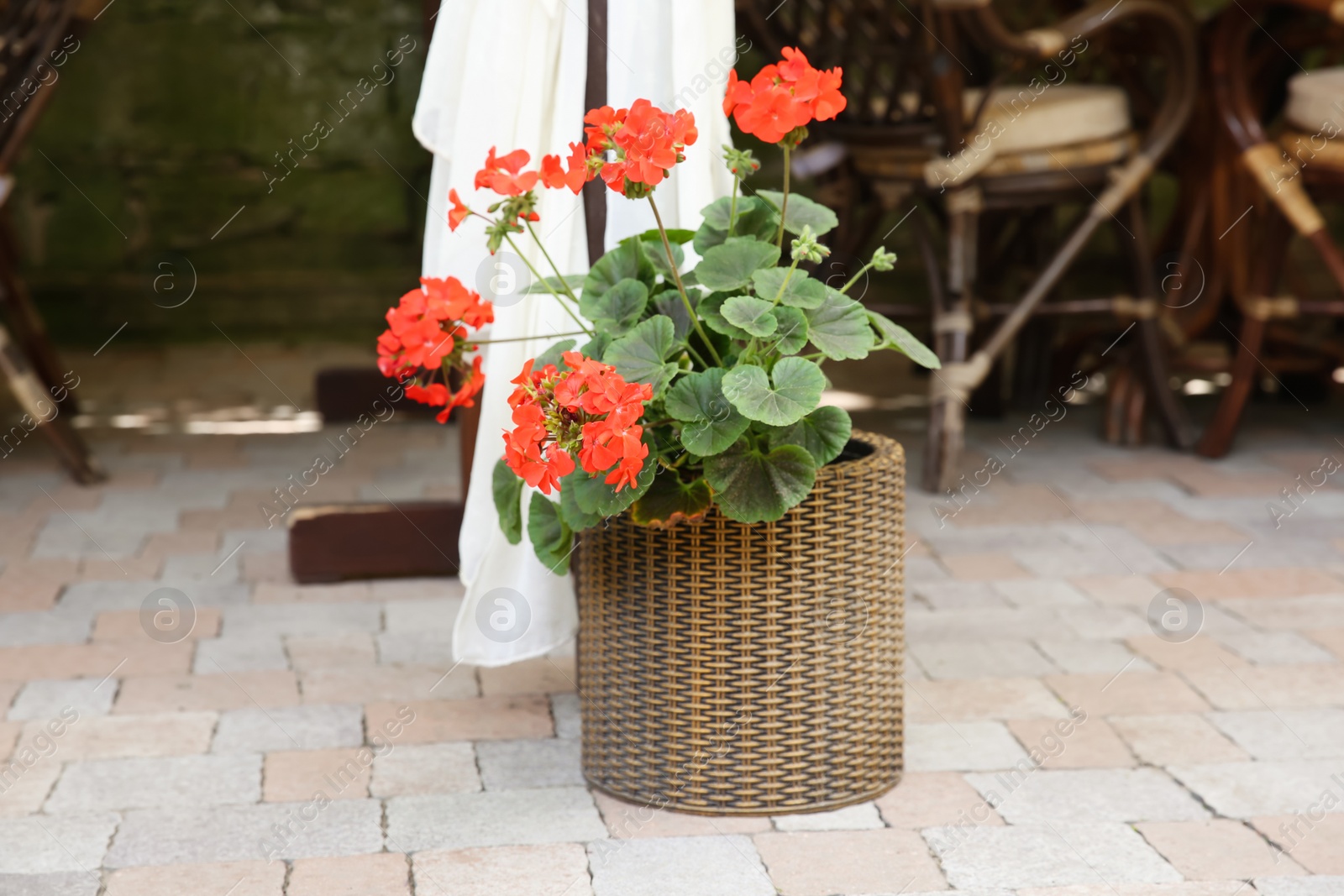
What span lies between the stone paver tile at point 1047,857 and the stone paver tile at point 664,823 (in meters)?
0.20

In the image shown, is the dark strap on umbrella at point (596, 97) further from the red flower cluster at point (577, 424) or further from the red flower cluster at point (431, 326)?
the red flower cluster at point (577, 424)

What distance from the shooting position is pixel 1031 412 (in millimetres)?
3680

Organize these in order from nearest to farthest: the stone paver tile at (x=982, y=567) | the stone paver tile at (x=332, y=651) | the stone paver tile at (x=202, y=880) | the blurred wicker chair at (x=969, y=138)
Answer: the stone paver tile at (x=202, y=880) < the stone paver tile at (x=332, y=651) < the stone paver tile at (x=982, y=567) < the blurred wicker chair at (x=969, y=138)

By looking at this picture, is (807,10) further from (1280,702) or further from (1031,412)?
(1280,702)

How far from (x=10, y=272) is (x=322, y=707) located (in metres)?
1.82

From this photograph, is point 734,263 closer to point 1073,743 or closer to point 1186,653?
point 1073,743

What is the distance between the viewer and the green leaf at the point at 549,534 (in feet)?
5.31

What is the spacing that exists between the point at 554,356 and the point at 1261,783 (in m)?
Result: 0.97

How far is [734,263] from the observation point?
155cm

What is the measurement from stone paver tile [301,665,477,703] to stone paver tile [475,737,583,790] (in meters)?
0.19

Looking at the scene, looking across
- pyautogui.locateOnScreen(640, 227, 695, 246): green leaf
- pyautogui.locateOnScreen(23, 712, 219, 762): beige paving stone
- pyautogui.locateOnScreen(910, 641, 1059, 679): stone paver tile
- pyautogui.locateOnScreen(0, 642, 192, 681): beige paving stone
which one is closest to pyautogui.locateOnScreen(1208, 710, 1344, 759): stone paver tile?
pyautogui.locateOnScreen(910, 641, 1059, 679): stone paver tile

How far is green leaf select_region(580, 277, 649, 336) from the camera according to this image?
1575 millimetres

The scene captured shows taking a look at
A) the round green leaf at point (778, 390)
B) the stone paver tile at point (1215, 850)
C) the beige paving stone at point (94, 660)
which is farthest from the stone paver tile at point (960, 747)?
the beige paving stone at point (94, 660)

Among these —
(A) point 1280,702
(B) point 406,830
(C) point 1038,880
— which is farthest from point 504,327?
(A) point 1280,702
